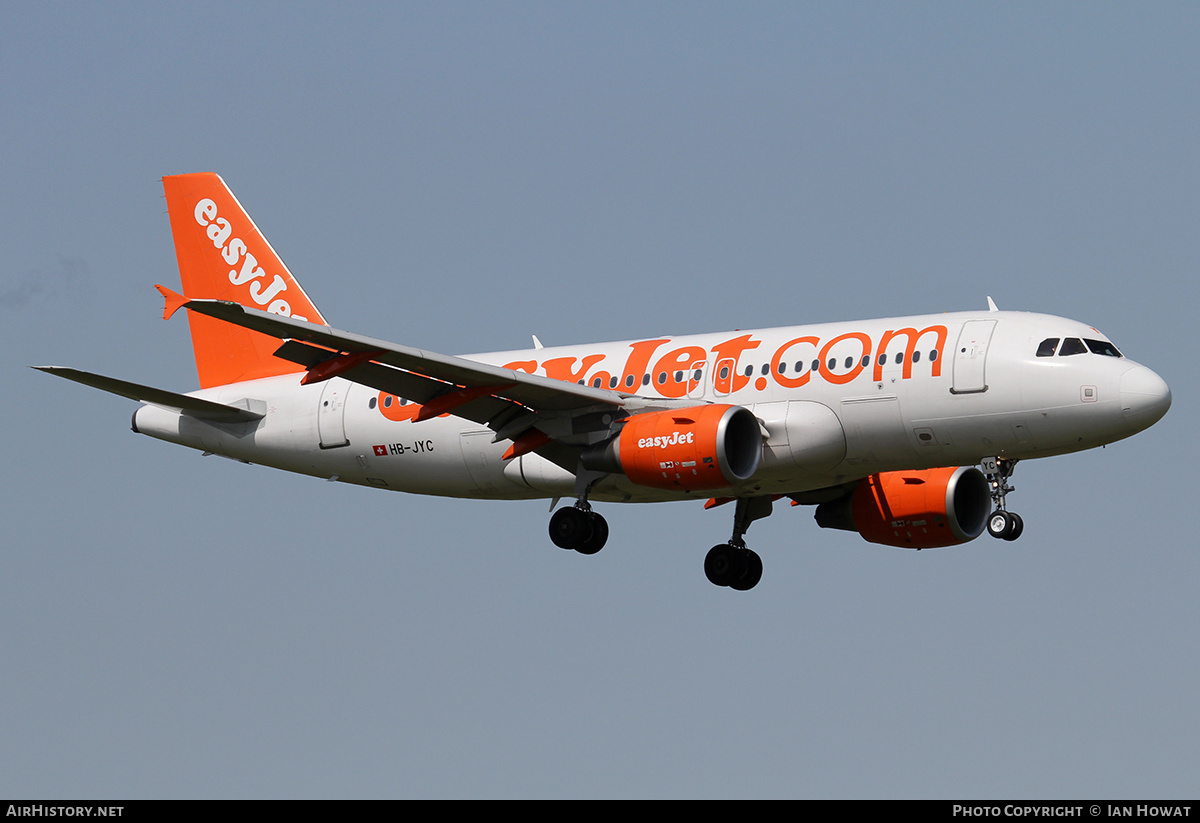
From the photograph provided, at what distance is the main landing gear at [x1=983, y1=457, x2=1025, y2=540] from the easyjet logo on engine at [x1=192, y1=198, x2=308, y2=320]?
17768mm

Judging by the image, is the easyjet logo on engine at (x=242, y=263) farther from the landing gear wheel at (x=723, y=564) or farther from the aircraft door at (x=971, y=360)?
the aircraft door at (x=971, y=360)

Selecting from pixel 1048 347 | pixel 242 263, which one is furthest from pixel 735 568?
pixel 242 263

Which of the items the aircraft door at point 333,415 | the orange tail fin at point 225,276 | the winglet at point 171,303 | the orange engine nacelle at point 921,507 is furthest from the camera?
the orange tail fin at point 225,276

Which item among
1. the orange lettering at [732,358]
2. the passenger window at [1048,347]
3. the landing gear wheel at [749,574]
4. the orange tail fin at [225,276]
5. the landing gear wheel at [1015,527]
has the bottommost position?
the landing gear wheel at [1015,527]

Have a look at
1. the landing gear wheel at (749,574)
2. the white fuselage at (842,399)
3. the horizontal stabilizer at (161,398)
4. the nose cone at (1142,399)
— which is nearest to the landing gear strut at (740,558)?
the landing gear wheel at (749,574)

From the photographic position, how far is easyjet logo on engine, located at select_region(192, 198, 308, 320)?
144ft

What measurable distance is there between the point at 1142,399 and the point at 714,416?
8133 millimetres

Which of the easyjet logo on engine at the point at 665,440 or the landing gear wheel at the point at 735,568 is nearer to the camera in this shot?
the easyjet logo on engine at the point at 665,440

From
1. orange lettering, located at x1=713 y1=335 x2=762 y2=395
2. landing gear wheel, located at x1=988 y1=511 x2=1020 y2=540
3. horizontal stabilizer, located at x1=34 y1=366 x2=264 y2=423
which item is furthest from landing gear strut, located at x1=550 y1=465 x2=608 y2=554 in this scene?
horizontal stabilizer, located at x1=34 y1=366 x2=264 y2=423

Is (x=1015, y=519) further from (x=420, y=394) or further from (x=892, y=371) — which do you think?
(x=420, y=394)

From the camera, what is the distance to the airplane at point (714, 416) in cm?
3406

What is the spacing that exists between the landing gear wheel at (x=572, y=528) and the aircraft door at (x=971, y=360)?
7.94 m

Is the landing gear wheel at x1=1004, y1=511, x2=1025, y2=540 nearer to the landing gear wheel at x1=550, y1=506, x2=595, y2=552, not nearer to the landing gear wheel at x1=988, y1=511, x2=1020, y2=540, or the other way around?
the landing gear wheel at x1=988, y1=511, x2=1020, y2=540
